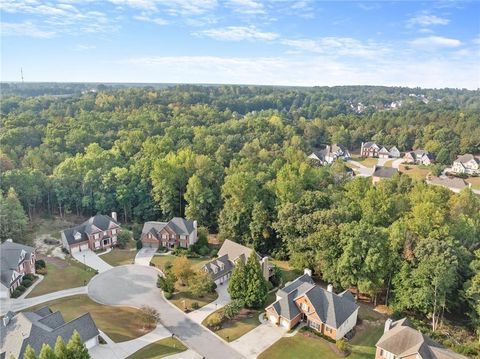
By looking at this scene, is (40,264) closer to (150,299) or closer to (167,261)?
(167,261)

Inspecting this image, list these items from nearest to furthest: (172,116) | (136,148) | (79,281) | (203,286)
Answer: (203,286) → (79,281) → (136,148) → (172,116)

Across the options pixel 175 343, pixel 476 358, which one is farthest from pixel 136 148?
pixel 476 358

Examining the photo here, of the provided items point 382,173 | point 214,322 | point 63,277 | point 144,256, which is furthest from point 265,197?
point 382,173

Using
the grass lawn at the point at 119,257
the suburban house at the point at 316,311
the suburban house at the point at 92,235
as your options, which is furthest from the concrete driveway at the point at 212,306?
the suburban house at the point at 92,235

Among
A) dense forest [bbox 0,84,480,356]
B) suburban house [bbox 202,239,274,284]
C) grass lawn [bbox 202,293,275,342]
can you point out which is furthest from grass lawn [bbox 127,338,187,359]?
dense forest [bbox 0,84,480,356]

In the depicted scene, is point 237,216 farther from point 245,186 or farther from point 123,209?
point 123,209
